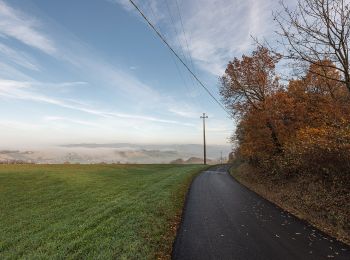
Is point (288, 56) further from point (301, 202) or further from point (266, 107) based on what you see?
point (266, 107)

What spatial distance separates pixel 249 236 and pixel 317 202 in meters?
5.70

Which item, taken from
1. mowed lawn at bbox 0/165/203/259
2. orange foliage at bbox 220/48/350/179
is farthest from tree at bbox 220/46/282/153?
mowed lawn at bbox 0/165/203/259

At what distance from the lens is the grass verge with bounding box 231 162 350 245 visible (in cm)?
1252

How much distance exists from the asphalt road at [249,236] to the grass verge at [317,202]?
606 millimetres

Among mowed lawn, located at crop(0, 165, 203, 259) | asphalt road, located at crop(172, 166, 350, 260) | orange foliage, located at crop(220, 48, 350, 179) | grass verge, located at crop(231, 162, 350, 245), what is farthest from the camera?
orange foliage, located at crop(220, 48, 350, 179)

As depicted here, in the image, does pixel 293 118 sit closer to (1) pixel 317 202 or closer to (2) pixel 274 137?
(2) pixel 274 137

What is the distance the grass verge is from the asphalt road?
61 cm

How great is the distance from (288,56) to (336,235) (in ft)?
24.0

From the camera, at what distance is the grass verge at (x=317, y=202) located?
1252 centimetres

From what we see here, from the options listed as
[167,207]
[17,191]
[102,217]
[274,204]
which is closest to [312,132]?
[274,204]

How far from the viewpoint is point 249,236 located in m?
11.4

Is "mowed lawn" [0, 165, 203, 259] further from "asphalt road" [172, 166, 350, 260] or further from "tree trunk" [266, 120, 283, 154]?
"tree trunk" [266, 120, 283, 154]

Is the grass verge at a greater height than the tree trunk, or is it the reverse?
the tree trunk

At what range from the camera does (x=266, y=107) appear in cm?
2897
